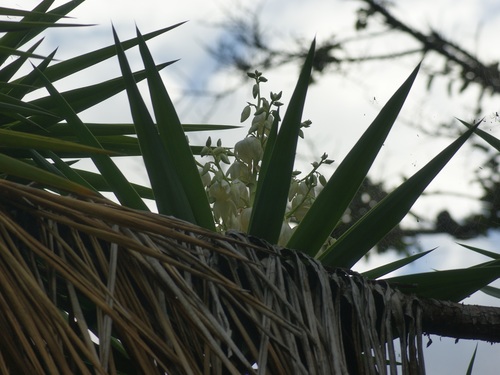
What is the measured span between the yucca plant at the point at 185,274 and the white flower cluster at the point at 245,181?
0.14 meters

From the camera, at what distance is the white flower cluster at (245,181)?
1.43m

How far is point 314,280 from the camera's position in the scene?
38.3 inches

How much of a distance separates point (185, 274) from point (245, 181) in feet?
2.27

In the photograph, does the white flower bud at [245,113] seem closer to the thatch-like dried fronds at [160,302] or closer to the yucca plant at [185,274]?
the yucca plant at [185,274]

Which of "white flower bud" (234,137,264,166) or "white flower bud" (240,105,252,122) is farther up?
"white flower bud" (240,105,252,122)

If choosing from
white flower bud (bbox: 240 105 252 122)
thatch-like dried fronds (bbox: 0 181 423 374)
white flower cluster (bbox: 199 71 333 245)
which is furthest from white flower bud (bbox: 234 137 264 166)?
thatch-like dried fronds (bbox: 0 181 423 374)

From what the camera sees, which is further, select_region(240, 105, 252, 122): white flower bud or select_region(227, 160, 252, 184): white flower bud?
select_region(240, 105, 252, 122): white flower bud

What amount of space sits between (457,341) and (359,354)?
0.68 feet

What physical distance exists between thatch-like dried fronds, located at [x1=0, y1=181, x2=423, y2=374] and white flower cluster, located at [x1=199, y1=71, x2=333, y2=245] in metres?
0.41

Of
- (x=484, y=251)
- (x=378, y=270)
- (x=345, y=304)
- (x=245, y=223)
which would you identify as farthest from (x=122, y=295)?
(x=484, y=251)

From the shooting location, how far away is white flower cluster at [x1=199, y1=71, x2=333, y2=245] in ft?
4.68

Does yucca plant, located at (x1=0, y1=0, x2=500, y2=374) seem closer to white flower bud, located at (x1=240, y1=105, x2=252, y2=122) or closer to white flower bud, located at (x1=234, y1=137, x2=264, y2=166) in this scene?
white flower bud, located at (x1=234, y1=137, x2=264, y2=166)

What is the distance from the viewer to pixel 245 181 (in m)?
1.54

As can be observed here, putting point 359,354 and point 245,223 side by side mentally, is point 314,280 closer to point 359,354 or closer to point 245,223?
point 359,354
